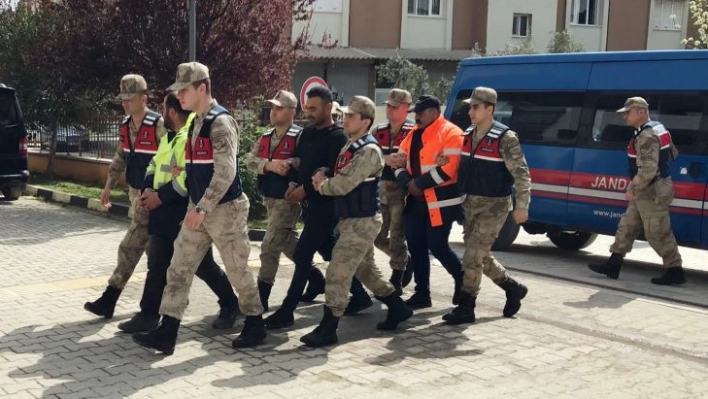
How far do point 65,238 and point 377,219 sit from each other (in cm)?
600

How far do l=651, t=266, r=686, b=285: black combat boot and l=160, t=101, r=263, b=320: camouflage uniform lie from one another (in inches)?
181

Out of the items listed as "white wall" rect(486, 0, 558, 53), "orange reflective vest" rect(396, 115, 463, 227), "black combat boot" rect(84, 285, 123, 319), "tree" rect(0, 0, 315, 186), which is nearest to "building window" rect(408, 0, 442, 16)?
"white wall" rect(486, 0, 558, 53)

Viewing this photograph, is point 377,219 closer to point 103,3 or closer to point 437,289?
point 437,289

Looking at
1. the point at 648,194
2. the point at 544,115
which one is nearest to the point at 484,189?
the point at 648,194

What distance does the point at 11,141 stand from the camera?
1351 centimetres

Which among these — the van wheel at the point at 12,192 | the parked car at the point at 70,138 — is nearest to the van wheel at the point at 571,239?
the van wheel at the point at 12,192

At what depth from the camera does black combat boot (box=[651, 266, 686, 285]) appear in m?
8.18

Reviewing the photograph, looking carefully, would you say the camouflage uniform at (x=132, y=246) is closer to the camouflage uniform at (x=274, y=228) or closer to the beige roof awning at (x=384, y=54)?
the camouflage uniform at (x=274, y=228)

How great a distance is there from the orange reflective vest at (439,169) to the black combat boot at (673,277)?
9.36 ft

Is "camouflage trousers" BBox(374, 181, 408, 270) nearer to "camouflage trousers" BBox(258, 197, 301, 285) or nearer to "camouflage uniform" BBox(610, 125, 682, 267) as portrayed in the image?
"camouflage trousers" BBox(258, 197, 301, 285)

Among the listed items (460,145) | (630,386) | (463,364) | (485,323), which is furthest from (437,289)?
(630,386)

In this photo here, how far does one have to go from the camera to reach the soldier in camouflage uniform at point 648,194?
25.7ft

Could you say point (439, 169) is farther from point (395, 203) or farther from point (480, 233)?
point (395, 203)

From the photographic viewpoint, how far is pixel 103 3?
513 inches
